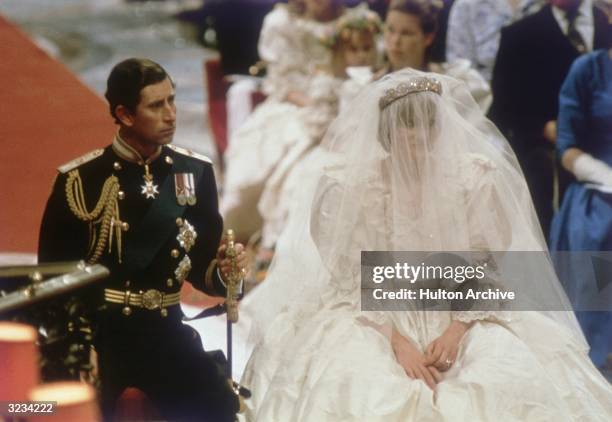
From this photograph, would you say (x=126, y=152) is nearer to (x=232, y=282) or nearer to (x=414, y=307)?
(x=232, y=282)

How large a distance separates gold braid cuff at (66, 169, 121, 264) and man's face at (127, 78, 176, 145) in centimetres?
16

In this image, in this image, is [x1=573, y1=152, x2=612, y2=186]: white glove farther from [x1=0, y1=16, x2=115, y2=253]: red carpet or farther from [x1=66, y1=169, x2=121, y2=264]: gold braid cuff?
[x1=66, y1=169, x2=121, y2=264]: gold braid cuff

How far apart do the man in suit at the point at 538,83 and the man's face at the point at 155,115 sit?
1806 mm

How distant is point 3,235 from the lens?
3525 millimetres

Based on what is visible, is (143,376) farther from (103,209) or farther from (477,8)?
(477,8)

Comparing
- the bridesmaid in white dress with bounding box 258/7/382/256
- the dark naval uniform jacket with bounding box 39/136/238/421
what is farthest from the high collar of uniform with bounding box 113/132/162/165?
the bridesmaid in white dress with bounding box 258/7/382/256

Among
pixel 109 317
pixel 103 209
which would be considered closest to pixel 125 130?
pixel 103 209

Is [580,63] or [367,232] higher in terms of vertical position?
[580,63]

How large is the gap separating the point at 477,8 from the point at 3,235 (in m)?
2.08

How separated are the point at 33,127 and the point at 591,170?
1.96 metres

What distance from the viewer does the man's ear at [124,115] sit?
2.88 meters

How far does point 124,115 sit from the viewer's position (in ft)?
9.46

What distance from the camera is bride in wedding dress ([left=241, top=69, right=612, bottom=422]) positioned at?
9.52ft

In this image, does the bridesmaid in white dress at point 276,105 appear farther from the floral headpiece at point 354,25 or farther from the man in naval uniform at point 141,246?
the man in naval uniform at point 141,246
